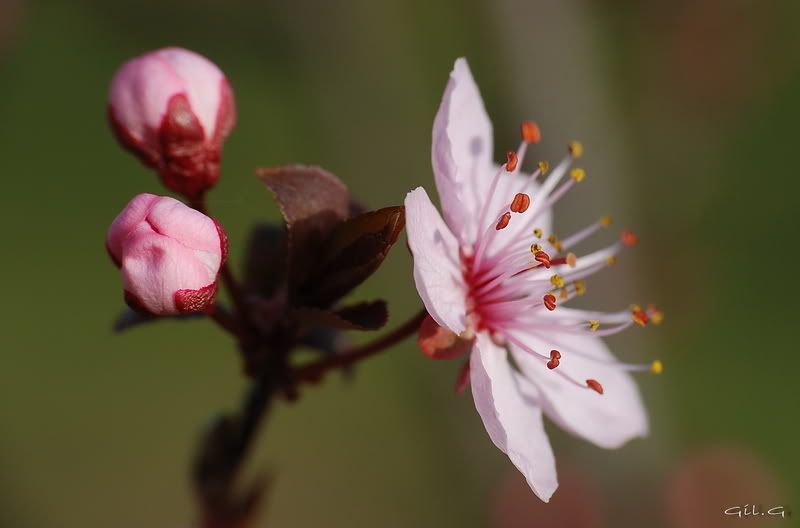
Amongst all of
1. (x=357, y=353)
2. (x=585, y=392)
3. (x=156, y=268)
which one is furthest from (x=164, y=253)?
(x=585, y=392)

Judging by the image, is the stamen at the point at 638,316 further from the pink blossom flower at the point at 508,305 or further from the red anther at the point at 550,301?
the red anther at the point at 550,301

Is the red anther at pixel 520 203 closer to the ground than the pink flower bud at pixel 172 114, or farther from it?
closer to the ground

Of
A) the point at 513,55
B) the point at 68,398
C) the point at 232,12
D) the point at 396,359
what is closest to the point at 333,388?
the point at 396,359

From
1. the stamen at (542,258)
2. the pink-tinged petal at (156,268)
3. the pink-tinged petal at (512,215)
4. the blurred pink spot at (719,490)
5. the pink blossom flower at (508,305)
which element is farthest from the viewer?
the blurred pink spot at (719,490)

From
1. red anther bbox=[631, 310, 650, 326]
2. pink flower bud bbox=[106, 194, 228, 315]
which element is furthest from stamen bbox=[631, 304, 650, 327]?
pink flower bud bbox=[106, 194, 228, 315]

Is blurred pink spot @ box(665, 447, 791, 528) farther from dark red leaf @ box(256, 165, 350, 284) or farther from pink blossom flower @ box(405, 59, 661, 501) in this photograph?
dark red leaf @ box(256, 165, 350, 284)

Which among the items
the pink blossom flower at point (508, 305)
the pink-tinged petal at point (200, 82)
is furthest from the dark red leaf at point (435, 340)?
the pink-tinged petal at point (200, 82)
